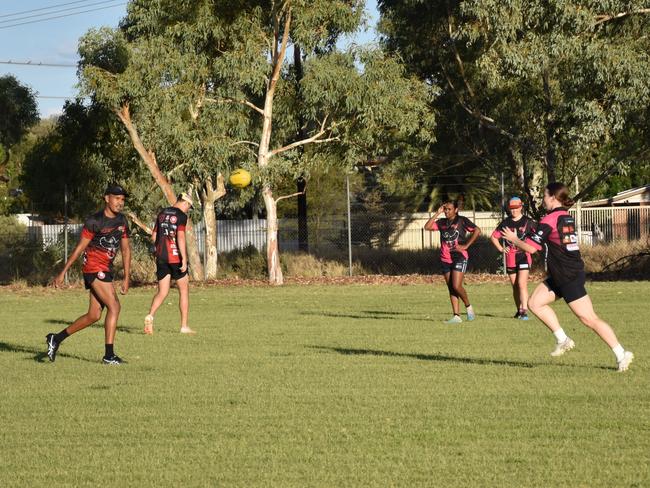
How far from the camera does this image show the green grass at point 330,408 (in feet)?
Answer: 23.1

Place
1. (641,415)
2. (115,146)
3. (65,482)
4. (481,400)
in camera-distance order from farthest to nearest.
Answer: (115,146), (481,400), (641,415), (65,482)

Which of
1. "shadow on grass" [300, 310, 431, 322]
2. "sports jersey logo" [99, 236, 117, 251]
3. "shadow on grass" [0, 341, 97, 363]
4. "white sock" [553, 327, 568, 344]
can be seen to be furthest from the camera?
"shadow on grass" [300, 310, 431, 322]

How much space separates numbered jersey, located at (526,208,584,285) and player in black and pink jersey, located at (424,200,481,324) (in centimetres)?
622

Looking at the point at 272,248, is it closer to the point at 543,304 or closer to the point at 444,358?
the point at 444,358

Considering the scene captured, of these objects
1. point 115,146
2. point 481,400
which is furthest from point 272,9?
point 481,400

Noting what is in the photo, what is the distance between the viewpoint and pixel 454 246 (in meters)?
17.2

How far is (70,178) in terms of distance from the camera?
34188 mm

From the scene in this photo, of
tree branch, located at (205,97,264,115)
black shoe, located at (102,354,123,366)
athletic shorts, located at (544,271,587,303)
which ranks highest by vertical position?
tree branch, located at (205,97,264,115)

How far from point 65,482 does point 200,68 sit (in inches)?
937

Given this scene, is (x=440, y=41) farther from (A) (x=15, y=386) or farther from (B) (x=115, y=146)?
(A) (x=15, y=386)

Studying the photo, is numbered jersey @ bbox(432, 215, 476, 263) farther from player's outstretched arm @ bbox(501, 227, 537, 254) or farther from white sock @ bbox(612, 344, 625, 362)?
player's outstretched arm @ bbox(501, 227, 537, 254)

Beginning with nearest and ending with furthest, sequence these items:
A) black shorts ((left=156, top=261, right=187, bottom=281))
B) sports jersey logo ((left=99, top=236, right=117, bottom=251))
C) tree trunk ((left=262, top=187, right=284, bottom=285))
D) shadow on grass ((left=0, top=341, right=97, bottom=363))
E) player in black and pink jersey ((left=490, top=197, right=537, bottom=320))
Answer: sports jersey logo ((left=99, top=236, right=117, bottom=251)) → shadow on grass ((left=0, top=341, right=97, bottom=363)) → black shorts ((left=156, top=261, right=187, bottom=281)) → player in black and pink jersey ((left=490, top=197, right=537, bottom=320)) → tree trunk ((left=262, top=187, right=284, bottom=285))

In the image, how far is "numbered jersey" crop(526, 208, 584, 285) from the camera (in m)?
10.7

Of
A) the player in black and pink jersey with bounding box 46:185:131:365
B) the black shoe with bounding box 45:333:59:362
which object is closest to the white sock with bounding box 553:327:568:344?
the player in black and pink jersey with bounding box 46:185:131:365
